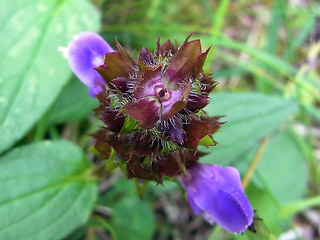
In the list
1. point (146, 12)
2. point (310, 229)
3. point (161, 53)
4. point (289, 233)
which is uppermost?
point (161, 53)

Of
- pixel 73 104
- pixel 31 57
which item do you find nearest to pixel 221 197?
pixel 31 57

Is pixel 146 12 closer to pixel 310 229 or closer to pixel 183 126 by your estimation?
pixel 183 126

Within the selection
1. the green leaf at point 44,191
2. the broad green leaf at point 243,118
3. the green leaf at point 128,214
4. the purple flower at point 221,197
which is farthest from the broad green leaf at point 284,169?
the green leaf at point 44,191

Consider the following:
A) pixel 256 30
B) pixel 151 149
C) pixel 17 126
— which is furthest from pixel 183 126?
pixel 256 30

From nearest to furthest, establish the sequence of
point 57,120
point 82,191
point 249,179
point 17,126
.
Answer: point 17,126
point 82,191
point 249,179
point 57,120

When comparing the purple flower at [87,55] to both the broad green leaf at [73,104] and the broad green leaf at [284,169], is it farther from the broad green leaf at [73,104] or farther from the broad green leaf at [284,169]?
the broad green leaf at [284,169]

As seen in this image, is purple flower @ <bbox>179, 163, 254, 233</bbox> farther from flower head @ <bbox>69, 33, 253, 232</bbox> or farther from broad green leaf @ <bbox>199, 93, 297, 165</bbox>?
broad green leaf @ <bbox>199, 93, 297, 165</bbox>

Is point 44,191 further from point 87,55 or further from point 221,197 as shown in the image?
point 221,197
